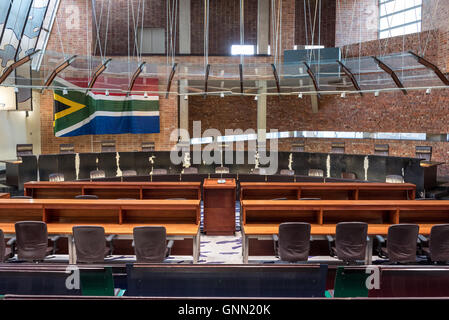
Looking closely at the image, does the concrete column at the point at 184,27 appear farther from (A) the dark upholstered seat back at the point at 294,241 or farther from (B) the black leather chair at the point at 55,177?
(A) the dark upholstered seat back at the point at 294,241

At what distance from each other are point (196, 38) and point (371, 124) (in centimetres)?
867

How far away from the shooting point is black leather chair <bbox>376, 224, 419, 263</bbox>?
564 centimetres

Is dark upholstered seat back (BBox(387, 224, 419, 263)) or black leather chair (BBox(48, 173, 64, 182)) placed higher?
black leather chair (BBox(48, 173, 64, 182))

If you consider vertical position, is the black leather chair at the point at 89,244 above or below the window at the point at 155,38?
below

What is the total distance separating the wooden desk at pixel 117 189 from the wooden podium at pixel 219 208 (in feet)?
1.45

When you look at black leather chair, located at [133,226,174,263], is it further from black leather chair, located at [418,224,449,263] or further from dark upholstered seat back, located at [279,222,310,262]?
black leather chair, located at [418,224,449,263]

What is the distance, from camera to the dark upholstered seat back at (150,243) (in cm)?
554

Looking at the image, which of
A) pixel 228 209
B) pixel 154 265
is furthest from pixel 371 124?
pixel 154 265

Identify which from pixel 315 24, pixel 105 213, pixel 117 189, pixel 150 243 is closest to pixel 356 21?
pixel 315 24

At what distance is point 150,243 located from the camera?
5602 millimetres

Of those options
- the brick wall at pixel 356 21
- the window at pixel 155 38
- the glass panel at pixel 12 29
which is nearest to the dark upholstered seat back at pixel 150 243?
the glass panel at pixel 12 29

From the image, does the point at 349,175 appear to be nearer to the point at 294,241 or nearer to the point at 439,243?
the point at 439,243

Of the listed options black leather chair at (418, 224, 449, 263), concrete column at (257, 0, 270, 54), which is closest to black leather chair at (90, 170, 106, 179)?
concrete column at (257, 0, 270, 54)
